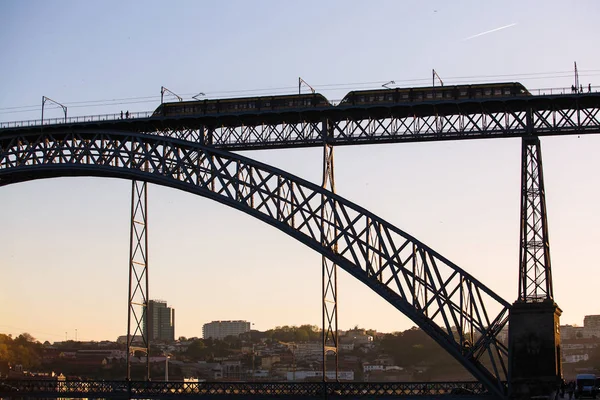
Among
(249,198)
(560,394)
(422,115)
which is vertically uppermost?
(422,115)

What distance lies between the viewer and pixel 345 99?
212ft

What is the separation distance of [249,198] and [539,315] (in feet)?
59.0

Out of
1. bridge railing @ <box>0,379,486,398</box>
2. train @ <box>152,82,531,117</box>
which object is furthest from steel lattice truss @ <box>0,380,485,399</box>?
train @ <box>152,82,531,117</box>

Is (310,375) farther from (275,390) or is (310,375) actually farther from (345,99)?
(345,99)

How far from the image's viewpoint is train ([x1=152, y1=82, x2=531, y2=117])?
204 ft

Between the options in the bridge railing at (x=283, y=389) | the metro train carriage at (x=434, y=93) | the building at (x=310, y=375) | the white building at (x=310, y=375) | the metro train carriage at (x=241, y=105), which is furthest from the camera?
the white building at (x=310, y=375)

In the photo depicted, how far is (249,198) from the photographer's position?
64.0m

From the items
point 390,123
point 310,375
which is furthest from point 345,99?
point 310,375

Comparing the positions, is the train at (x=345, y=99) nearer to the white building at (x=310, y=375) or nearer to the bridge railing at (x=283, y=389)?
the bridge railing at (x=283, y=389)

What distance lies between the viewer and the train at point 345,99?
62.1 m

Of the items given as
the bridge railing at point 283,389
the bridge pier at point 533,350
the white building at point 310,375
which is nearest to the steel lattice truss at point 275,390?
the bridge railing at point 283,389

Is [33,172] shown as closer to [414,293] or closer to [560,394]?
[414,293]

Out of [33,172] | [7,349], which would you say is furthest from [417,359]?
[33,172]

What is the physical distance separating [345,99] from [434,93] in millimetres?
5294
